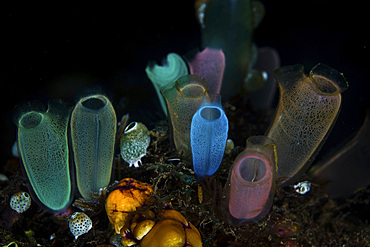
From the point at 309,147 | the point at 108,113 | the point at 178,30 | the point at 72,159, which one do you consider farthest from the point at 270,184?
the point at 178,30

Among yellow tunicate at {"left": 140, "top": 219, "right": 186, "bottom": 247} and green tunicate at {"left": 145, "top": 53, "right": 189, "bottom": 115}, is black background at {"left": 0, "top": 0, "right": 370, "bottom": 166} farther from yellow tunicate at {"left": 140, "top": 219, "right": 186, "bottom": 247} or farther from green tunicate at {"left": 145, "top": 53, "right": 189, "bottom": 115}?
yellow tunicate at {"left": 140, "top": 219, "right": 186, "bottom": 247}

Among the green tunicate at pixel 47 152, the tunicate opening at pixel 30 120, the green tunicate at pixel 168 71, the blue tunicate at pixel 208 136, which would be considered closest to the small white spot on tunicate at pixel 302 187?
the blue tunicate at pixel 208 136

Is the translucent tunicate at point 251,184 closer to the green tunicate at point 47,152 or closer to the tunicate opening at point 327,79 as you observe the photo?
the tunicate opening at point 327,79

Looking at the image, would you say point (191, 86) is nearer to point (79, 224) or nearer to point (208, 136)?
point (208, 136)

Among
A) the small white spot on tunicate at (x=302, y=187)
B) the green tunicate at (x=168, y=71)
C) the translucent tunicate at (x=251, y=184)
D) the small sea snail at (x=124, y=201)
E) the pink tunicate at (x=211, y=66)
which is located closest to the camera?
the translucent tunicate at (x=251, y=184)

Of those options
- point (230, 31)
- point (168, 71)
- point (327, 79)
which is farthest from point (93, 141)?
point (230, 31)

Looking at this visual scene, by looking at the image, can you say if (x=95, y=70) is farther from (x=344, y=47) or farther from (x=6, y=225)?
(x=344, y=47)
